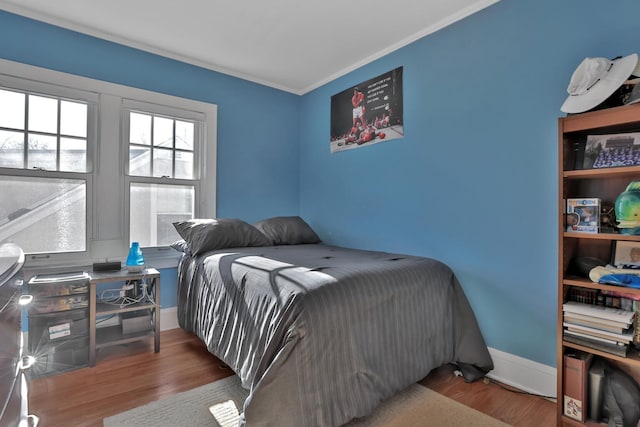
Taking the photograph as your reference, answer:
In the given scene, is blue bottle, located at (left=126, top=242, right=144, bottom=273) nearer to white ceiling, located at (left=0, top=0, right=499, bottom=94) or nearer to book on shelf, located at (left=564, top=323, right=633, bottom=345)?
white ceiling, located at (left=0, top=0, right=499, bottom=94)

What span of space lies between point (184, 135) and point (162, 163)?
0.35 m

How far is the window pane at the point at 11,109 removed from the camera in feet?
7.58

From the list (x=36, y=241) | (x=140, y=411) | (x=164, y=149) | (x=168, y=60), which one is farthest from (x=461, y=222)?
(x=36, y=241)

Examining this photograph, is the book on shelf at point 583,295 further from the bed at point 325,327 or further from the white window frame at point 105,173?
the white window frame at point 105,173

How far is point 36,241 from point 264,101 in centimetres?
238

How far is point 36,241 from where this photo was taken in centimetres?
240

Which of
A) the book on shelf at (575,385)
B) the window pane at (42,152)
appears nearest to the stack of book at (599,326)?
the book on shelf at (575,385)

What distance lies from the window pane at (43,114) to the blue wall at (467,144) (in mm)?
262

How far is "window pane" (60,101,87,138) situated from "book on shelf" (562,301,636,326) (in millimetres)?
Result: 3448

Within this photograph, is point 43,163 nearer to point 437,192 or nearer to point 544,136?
point 437,192

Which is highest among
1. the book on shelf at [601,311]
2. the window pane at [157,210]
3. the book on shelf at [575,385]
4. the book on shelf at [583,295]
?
the window pane at [157,210]

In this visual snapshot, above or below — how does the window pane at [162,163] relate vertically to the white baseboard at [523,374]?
above

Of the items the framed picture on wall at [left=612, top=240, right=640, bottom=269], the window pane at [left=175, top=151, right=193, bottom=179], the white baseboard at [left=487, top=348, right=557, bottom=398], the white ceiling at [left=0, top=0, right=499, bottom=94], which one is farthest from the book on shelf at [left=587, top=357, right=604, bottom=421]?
the window pane at [left=175, top=151, right=193, bottom=179]

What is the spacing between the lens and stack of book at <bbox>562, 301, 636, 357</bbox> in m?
1.41
